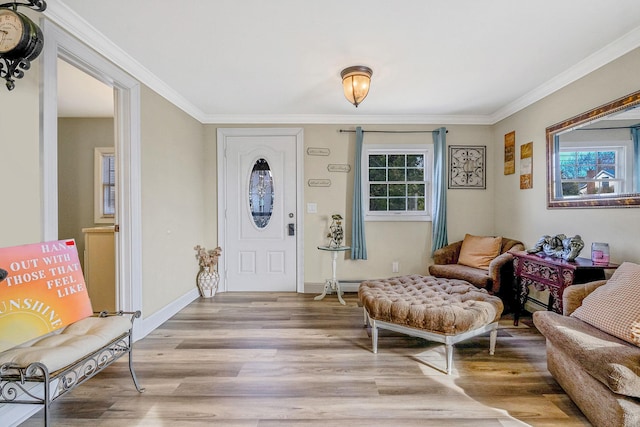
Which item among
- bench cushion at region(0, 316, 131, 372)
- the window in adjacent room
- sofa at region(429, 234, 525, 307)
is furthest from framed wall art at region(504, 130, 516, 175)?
the window in adjacent room

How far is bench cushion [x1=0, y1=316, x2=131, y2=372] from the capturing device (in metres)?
1.41

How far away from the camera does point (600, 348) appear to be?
1.61 meters

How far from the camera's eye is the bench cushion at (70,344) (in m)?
1.41

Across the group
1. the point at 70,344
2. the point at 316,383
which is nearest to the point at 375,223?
the point at 316,383

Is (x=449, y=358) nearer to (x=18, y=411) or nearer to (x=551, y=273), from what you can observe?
(x=551, y=273)

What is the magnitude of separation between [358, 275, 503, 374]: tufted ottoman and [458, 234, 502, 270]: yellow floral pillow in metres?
1.09

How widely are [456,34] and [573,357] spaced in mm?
2235

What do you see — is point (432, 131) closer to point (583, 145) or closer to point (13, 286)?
point (583, 145)

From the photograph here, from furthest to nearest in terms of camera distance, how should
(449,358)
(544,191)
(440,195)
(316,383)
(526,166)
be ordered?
1. (440,195)
2. (526,166)
3. (544,191)
4. (449,358)
5. (316,383)

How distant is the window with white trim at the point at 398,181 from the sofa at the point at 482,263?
695 mm

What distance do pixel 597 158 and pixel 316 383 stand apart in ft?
9.71

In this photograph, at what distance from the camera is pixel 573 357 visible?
1.70 metres

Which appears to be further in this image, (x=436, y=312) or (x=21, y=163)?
(x=436, y=312)

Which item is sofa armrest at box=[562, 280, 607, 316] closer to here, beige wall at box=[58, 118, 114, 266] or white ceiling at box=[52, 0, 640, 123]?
white ceiling at box=[52, 0, 640, 123]
